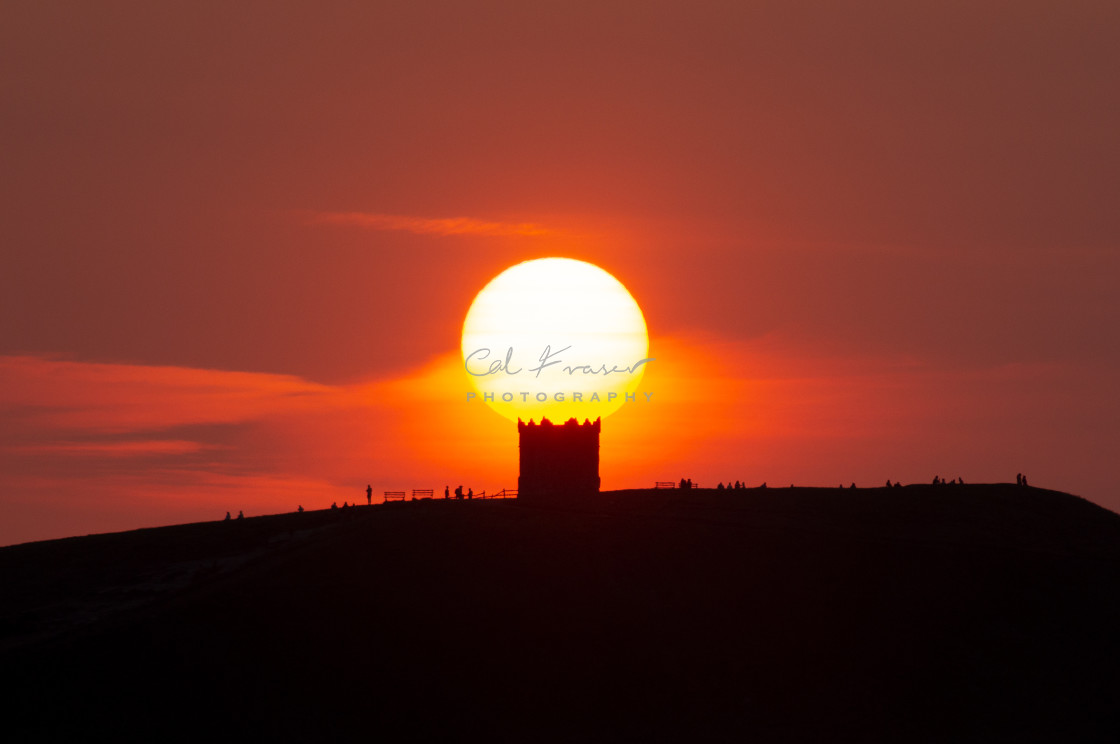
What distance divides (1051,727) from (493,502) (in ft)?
117

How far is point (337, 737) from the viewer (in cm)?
5622

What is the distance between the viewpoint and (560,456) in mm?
88438

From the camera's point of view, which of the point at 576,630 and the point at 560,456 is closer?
the point at 576,630

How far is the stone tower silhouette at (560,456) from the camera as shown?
88438 millimetres

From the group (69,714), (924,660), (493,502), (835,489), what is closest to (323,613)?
(69,714)

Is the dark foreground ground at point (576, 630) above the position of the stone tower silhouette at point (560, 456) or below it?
below

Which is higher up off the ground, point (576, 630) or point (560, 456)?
point (560, 456)

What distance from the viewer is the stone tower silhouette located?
88.4 metres

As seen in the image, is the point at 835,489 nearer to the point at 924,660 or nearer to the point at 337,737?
the point at 924,660

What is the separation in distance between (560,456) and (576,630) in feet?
78.3

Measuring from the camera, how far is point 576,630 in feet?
215

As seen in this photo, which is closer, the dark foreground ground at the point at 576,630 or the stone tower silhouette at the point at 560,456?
the dark foreground ground at the point at 576,630

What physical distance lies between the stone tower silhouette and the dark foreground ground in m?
6.79

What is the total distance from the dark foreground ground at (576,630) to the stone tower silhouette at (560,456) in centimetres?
679
